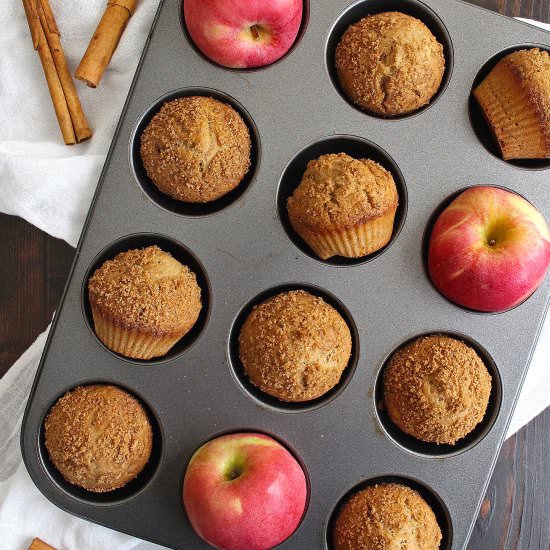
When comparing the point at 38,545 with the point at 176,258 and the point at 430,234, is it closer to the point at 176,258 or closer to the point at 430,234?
the point at 176,258

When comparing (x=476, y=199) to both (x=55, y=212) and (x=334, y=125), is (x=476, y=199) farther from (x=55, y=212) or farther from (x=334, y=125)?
(x=55, y=212)

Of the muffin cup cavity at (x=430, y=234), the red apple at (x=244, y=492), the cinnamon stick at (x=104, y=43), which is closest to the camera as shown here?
the red apple at (x=244, y=492)

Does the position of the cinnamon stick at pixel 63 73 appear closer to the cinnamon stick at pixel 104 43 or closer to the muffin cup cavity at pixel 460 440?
the cinnamon stick at pixel 104 43

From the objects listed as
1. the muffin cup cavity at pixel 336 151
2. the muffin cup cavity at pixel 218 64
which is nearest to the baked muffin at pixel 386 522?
the muffin cup cavity at pixel 336 151

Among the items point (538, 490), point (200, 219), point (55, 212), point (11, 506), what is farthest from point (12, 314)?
point (538, 490)

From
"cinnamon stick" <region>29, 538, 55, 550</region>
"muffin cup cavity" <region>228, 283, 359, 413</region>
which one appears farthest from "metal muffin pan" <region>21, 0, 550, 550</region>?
"cinnamon stick" <region>29, 538, 55, 550</region>

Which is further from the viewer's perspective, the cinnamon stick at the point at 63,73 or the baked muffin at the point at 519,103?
the cinnamon stick at the point at 63,73

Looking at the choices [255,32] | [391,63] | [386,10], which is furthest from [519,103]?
[255,32]
